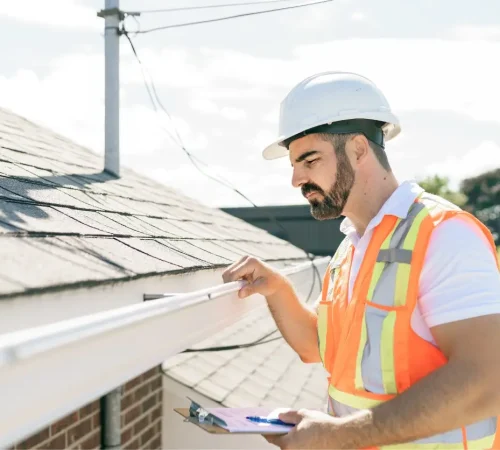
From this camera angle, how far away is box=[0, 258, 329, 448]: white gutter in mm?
1265

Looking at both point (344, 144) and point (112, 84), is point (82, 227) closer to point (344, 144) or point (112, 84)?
point (344, 144)

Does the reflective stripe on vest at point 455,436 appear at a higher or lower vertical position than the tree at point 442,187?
lower

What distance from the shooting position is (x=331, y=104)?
7.96 feet

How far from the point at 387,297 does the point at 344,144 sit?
62cm

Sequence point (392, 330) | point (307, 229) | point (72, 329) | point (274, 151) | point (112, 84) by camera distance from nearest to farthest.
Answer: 1. point (72, 329)
2. point (392, 330)
3. point (274, 151)
4. point (112, 84)
5. point (307, 229)

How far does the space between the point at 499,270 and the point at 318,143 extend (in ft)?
2.59

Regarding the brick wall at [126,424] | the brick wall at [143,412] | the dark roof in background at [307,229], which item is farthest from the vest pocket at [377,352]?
the dark roof in background at [307,229]

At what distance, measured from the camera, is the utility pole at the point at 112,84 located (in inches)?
229

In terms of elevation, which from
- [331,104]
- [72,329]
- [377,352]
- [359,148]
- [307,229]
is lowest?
[377,352]

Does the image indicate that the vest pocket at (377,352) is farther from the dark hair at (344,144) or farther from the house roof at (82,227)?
the house roof at (82,227)

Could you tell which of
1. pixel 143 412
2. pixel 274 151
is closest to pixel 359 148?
pixel 274 151

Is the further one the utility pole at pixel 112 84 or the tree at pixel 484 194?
the tree at pixel 484 194

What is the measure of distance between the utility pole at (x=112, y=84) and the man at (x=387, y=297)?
347 centimetres

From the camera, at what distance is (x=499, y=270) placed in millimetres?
1990
